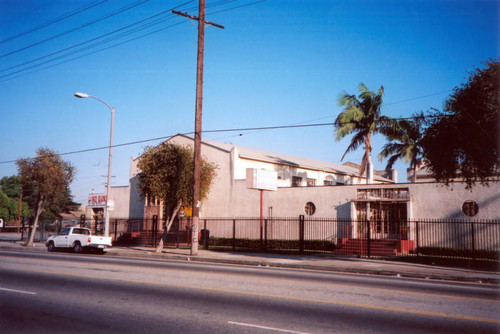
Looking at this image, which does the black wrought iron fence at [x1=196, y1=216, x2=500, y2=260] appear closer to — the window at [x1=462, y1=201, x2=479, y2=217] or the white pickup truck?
the window at [x1=462, y1=201, x2=479, y2=217]

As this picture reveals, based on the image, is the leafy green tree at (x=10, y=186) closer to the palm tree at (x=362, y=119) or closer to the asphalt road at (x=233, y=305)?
the palm tree at (x=362, y=119)

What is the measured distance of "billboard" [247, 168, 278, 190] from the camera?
98.8 feet

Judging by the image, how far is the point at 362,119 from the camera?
111ft

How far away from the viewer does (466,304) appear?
29.7ft

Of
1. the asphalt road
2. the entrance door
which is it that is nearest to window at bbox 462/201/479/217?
the entrance door

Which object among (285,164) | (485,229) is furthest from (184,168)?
(485,229)

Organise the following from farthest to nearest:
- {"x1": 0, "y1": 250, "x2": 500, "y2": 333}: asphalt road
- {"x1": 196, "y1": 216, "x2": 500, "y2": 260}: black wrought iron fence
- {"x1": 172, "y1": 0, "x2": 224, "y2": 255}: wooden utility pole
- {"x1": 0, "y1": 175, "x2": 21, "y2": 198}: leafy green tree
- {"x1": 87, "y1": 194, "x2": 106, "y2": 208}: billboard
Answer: {"x1": 0, "y1": 175, "x2": 21, "y2": 198}: leafy green tree, {"x1": 87, "y1": 194, "x2": 106, "y2": 208}: billboard, {"x1": 196, "y1": 216, "x2": 500, "y2": 260}: black wrought iron fence, {"x1": 172, "y1": 0, "x2": 224, "y2": 255}: wooden utility pole, {"x1": 0, "y1": 250, "x2": 500, "y2": 333}: asphalt road

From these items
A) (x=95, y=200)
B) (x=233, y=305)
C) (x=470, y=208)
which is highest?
(x=95, y=200)

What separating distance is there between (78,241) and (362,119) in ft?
72.1

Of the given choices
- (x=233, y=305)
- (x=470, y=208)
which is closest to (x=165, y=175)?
(x=470, y=208)

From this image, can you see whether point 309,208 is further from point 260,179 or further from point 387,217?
point 387,217

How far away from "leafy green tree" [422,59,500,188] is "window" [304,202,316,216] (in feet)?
45.3

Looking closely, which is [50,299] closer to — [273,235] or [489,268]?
[489,268]

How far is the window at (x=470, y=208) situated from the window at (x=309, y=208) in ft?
32.2
